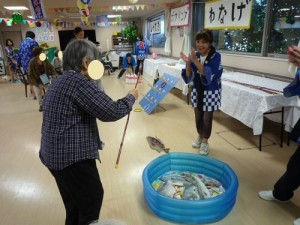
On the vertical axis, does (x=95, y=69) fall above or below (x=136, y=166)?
above

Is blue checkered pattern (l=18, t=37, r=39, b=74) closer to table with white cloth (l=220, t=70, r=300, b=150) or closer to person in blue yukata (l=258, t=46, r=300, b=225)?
table with white cloth (l=220, t=70, r=300, b=150)

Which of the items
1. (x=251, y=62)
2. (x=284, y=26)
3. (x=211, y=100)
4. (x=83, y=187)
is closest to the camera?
(x=83, y=187)

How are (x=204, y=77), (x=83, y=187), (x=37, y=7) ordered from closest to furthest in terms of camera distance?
(x=83, y=187), (x=204, y=77), (x=37, y=7)

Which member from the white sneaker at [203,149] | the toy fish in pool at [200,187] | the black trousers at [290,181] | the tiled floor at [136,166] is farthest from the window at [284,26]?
the toy fish in pool at [200,187]

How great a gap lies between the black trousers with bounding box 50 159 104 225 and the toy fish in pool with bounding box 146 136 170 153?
1530 mm

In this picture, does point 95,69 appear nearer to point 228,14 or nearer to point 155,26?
point 228,14

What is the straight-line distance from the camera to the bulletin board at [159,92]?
3.99 meters

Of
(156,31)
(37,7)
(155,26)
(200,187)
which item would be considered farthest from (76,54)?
(155,26)

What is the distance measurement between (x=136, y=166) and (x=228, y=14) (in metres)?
3.06

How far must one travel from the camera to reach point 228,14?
156 inches

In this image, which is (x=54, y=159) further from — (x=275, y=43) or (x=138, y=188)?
(x=275, y=43)

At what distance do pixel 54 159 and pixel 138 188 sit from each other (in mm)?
1113

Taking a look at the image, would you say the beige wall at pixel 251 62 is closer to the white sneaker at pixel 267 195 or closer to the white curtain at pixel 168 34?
the white curtain at pixel 168 34

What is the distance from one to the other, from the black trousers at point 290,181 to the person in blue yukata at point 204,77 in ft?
2.97
